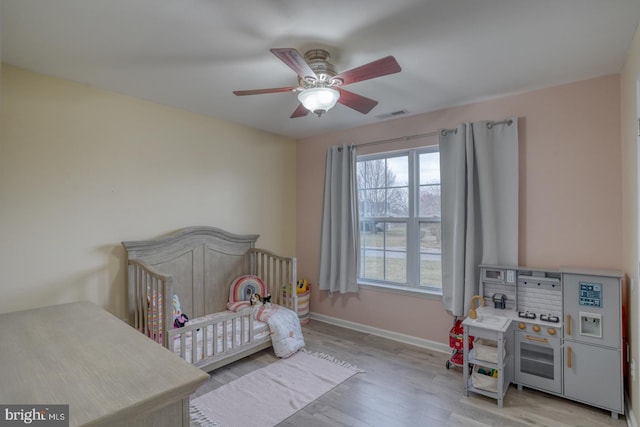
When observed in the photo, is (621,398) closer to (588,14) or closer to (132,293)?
(588,14)

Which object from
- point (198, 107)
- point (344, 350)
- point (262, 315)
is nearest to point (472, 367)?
point (344, 350)

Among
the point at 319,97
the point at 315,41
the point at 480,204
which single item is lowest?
the point at 480,204

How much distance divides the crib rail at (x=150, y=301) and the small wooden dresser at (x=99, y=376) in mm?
978

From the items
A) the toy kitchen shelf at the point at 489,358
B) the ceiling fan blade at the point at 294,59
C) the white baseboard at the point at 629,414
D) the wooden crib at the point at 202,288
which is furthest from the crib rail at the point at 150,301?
the white baseboard at the point at 629,414

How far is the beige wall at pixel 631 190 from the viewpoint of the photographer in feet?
6.14

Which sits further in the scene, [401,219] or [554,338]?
[401,219]

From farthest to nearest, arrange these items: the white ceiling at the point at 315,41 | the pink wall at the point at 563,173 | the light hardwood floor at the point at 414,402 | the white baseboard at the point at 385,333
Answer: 1. the white baseboard at the point at 385,333
2. the pink wall at the point at 563,173
3. the light hardwood floor at the point at 414,402
4. the white ceiling at the point at 315,41

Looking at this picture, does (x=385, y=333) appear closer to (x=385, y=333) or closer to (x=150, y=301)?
(x=385, y=333)

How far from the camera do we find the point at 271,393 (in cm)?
244

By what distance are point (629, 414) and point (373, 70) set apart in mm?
2732

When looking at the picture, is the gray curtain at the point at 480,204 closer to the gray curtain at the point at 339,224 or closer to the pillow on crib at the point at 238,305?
the gray curtain at the point at 339,224

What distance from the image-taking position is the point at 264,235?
13.3 ft

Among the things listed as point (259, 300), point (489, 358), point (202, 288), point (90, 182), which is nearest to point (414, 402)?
point (489, 358)

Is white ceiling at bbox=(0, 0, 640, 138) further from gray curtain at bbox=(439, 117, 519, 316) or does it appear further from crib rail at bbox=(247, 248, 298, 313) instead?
crib rail at bbox=(247, 248, 298, 313)
